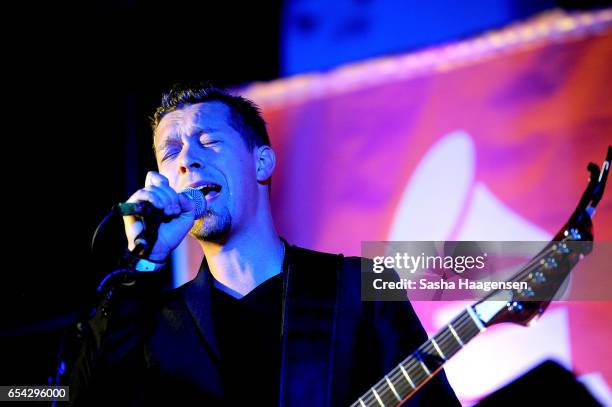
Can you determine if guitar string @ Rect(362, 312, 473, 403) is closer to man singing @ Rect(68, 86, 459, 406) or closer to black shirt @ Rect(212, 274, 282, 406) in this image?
man singing @ Rect(68, 86, 459, 406)

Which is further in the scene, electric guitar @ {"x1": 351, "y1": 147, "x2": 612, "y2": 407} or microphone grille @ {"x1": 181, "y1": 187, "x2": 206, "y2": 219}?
microphone grille @ {"x1": 181, "y1": 187, "x2": 206, "y2": 219}

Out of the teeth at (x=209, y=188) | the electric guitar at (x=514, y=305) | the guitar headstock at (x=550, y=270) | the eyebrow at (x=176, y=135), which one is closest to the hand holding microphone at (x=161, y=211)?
the teeth at (x=209, y=188)

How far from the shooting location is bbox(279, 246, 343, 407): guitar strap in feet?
5.68

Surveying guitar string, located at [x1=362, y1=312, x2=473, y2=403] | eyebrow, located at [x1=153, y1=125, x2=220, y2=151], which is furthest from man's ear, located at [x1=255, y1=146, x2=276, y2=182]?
guitar string, located at [x1=362, y1=312, x2=473, y2=403]

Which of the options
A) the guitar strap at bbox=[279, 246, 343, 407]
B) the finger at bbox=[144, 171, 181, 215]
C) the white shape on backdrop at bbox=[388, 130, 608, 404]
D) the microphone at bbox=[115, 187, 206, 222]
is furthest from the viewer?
the white shape on backdrop at bbox=[388, 130, 608, 404]

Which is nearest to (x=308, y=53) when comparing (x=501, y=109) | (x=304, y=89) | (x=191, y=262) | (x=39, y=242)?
(x=304, y=89)

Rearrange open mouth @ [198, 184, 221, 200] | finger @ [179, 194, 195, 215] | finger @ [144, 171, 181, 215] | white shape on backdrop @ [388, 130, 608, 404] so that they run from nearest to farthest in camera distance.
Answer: finger @ [144, 171, 181, 215] < finger @ [179, 194, 195, 215] < open mouth @ [198, 184, 221, 200] < white shape on backdrop @ [388, 130, 608, 404]

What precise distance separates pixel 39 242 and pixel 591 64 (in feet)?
8.63

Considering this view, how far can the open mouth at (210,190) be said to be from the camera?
1.84 m

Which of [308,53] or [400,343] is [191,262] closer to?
[308,53]

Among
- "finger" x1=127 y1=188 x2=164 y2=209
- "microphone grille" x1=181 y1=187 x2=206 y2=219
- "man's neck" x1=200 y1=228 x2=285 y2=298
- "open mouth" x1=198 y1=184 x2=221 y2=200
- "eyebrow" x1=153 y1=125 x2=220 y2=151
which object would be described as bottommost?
"man's neck" x1=200 y1=228 x2=285 y2=298

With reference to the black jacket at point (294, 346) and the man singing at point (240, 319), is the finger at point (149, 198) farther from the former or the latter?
the black jacket at point (294, 346)

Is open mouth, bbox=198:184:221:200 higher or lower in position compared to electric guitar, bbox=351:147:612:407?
higher

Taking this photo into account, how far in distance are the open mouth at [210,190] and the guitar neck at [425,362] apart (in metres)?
0.82
